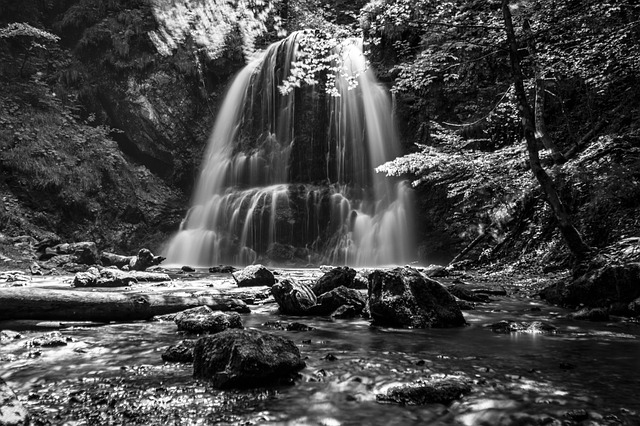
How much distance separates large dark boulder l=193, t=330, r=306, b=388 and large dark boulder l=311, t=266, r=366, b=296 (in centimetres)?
451

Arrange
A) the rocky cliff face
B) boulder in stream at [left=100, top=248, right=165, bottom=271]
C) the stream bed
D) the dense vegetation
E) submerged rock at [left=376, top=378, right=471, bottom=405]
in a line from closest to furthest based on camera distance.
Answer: the stream bed
submerged rock at [left=376, top=378, right=471, bottom=405]
the dense vegetation
boulder in stream at [left=100, top=248, right=165, bottom=271]
the rocky cliff face

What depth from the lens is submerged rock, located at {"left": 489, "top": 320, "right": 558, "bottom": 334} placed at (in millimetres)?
5332

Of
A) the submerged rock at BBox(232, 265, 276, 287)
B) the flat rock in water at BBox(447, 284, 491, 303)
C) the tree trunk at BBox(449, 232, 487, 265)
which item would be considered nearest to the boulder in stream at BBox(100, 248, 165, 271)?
the submerged rock at BBox(232, 265, 276, 287)

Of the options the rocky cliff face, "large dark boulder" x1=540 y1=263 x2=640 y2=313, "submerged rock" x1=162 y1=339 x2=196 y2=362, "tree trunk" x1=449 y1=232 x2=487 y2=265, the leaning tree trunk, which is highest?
the rocky cliff face

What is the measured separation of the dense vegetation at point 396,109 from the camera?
28.7 feet

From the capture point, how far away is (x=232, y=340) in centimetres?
358

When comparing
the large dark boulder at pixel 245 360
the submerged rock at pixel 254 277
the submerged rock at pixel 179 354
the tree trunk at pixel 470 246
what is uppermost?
the tree trunk at pixel 470 246

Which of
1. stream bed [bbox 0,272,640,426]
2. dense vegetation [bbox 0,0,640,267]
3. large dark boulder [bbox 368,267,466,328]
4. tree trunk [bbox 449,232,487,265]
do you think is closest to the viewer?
stream bed [bbox 0,272,640,426]

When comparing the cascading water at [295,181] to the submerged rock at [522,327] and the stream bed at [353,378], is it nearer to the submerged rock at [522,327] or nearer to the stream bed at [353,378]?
the submerged rock at [522,327]

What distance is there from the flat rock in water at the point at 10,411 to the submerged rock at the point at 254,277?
8.24m

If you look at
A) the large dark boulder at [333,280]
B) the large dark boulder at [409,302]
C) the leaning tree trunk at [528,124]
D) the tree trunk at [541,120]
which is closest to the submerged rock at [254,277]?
the large dark boulder at [333,280]

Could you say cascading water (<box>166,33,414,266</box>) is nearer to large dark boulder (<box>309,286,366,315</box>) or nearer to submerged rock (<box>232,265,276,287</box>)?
submerged rock (<box>232,265,276,287</box>)

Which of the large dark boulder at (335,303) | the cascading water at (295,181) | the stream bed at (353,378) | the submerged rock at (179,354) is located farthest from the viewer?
the cascading water at (295,181)

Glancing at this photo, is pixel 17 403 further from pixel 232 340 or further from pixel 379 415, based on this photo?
pixel 379 415
